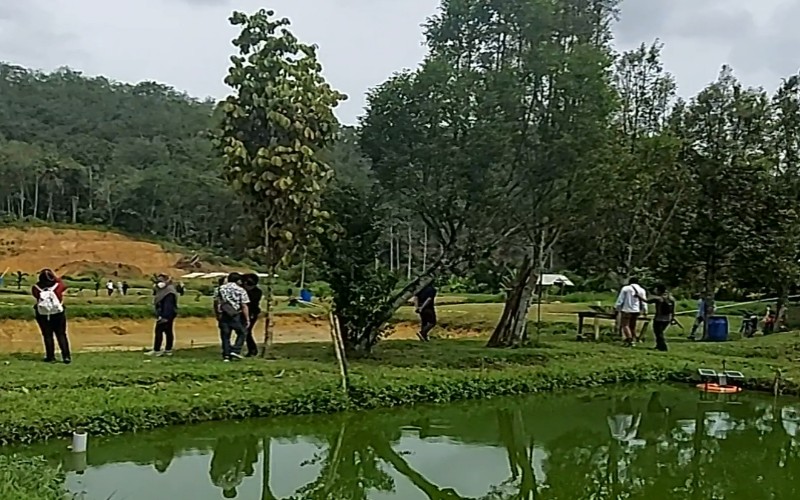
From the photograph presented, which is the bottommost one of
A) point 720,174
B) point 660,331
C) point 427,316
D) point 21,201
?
point 660,331

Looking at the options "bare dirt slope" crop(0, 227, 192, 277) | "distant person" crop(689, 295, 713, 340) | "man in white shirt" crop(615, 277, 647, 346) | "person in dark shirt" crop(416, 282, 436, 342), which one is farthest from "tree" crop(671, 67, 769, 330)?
"bare dirt slope" crop(0, 227, 192, 277)

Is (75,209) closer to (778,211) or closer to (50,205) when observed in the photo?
(50,205)

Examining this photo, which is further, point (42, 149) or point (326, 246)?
point (42, 149)

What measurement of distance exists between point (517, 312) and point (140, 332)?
42.3 ft

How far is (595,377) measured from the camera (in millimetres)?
17922

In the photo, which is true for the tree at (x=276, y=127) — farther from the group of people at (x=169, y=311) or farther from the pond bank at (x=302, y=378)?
the pond bank at (x=302, y=378)

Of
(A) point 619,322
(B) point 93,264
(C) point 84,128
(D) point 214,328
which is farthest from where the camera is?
(C) point 84,128

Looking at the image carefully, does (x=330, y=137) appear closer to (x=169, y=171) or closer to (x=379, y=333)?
(x=379, y=333)

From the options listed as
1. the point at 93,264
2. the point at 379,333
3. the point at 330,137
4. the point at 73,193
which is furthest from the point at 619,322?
the point at 73,193

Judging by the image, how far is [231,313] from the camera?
16.5 metres

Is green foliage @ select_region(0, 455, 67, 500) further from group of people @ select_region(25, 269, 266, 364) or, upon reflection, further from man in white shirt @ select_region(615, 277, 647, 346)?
man in white shirt @ select_region(615, 277, 647, 346)

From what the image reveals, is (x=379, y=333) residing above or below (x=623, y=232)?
below

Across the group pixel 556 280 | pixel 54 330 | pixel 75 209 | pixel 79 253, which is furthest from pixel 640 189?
pixel 75 209

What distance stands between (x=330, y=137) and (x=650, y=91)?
35.0 ft
